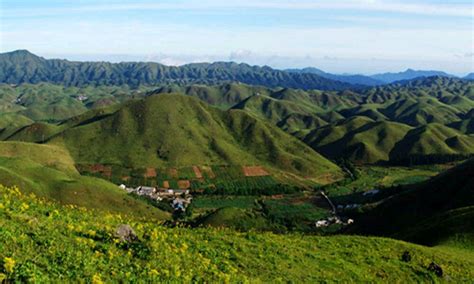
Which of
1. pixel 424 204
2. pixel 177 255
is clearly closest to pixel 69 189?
pixel 424 204

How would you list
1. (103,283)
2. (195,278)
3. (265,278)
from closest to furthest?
1. (103,283)
2. (195,278)
3. (265,278)

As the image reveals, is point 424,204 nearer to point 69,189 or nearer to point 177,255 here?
point 177,255

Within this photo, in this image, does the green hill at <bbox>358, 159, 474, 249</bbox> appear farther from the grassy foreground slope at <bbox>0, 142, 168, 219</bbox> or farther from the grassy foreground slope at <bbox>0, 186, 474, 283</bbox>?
the grassy foreground slope at <bbox>0, 142, 168, 219</bbox>

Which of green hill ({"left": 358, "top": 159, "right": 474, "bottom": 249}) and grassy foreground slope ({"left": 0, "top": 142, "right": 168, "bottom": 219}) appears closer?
green hill ({"left": 358, "top": 159, "right": 474, "bottom": 249})

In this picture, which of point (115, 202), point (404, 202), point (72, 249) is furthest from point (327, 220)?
point (72, 249)

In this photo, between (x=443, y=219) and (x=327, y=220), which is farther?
(x=327, y=220)

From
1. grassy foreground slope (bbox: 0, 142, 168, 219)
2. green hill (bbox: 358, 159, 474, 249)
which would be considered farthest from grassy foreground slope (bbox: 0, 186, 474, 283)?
grassy foreground slope (bbox: 0, 142, 168, 219)

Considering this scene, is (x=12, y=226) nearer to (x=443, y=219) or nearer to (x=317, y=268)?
(x=317, y=268)

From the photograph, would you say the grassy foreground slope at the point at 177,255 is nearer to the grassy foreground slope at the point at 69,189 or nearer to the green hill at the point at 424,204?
the green hill at the point at 424,204

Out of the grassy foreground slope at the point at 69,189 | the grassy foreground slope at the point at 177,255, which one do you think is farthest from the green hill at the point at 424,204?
the grassy foreground slope at the point at 69,189
